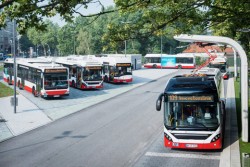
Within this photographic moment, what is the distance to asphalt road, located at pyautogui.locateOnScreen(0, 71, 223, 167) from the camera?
41.3 ft

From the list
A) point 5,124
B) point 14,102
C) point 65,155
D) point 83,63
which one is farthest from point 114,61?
point 65,155

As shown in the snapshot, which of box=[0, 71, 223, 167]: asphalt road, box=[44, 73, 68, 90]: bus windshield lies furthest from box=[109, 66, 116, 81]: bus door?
box=[0, 71, 223, 167]: asphalt road

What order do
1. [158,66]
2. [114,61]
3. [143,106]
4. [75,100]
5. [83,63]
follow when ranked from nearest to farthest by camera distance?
[143,106]
[75,100]
[83,63]
[114,61]
[158,66]

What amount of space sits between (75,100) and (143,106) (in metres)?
6.30

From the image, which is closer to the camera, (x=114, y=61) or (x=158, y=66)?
(x=114, y=61)

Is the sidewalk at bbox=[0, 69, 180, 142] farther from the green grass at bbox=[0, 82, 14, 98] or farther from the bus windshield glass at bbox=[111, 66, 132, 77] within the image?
the bus windshield glass at bbox=[111, 66, 132, 77]

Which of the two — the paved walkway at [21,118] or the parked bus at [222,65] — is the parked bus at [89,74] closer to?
the paved walkway at [21,118]

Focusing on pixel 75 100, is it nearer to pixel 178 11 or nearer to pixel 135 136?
pixel 135 136

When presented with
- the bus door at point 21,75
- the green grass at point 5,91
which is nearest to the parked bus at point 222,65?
the bus door at point 21,75

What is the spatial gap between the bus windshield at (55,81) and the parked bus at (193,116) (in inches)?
616

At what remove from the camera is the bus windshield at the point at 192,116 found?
12977 millimetres

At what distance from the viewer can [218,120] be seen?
510 inches

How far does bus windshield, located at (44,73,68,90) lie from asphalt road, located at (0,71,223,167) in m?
6.05

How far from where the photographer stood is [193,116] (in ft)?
43.2
